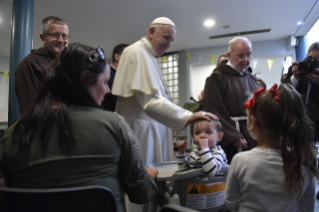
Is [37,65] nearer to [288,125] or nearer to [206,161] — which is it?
[206,161]

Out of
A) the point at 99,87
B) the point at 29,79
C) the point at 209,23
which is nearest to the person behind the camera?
the point at 99,87

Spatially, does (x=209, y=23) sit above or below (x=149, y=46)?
above

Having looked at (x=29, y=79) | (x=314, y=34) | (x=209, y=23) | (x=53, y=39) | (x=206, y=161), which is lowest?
(x=206, y=161)

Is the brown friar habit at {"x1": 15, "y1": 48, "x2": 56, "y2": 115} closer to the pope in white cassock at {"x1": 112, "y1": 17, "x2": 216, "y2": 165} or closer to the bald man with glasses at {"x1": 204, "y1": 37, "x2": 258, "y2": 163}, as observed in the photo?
the pope in white cassock at {"x1": 112, "y1": 17, "x2": 216, "y2": 165}

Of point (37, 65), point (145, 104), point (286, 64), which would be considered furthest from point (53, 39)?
point (286, 64)

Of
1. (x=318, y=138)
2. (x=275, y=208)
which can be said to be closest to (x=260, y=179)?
(x=275, y=208)

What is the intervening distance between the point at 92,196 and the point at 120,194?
208mm

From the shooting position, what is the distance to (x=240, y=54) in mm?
2115

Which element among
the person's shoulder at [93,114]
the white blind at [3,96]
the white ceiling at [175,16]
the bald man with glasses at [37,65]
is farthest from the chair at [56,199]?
the white blind at [3,96]

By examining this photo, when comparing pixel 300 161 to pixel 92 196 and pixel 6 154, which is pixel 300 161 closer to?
pixel 92 196

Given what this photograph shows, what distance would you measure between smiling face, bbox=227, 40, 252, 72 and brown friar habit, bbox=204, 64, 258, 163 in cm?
7

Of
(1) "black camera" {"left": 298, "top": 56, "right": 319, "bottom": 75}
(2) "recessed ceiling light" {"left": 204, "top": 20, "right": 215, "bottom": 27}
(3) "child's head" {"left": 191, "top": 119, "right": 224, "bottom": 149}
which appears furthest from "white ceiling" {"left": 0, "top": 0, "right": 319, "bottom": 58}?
(3) "child's head" {"left": 191, "top": 119, "right": 224, "bottom": 149}

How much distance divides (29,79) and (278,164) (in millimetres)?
1802

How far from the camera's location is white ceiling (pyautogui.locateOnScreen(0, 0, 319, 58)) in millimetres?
4770
